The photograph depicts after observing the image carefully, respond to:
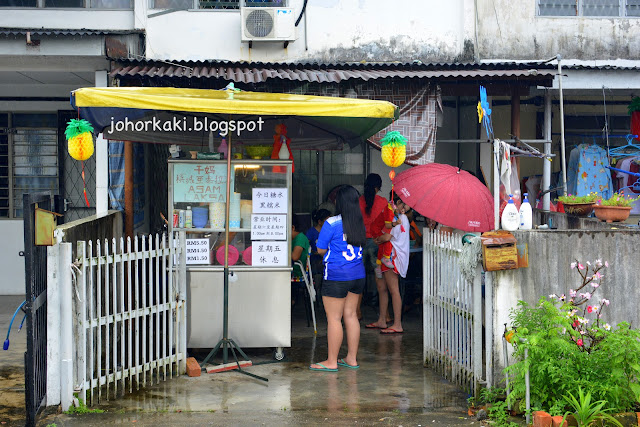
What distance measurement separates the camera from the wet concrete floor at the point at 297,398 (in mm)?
6277

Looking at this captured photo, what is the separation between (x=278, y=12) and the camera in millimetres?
10359

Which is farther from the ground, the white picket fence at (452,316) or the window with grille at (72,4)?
the window with grille at (72,4)

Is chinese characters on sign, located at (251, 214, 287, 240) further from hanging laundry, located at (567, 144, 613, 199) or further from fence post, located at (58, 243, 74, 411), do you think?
hanging laundry, located at (567, 144, 613, 199)

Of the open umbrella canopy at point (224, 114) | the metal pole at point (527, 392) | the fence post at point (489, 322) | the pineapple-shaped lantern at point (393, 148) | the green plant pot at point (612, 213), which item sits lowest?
the metal pole at point (527, 392)

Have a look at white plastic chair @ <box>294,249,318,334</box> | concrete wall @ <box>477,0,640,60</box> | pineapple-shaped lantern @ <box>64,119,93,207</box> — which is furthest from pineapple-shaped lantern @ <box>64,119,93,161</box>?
concrete wall @ <box>477,0,640,60</box>

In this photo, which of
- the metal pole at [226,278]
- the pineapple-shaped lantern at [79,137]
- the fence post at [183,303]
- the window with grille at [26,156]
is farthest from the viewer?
the window with grille at [26,156]

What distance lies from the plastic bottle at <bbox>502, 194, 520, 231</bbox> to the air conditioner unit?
4.97 meters

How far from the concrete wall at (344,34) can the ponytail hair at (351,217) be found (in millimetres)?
3660

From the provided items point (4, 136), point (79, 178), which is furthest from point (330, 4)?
point (4, 136)

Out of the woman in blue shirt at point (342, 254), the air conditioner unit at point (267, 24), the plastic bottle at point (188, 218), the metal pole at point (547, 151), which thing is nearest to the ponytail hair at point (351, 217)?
the woman in blue shirt at point (342, 254)

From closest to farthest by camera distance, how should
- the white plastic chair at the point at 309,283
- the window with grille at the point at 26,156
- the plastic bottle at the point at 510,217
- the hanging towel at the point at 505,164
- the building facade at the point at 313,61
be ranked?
the plastic bottle at the point at 510,217, the hanging towel at the point at 505,164, the building facade at the point at 313,61, the white plastic chair at the point at 309,283, the window with grille at the point at 26,156

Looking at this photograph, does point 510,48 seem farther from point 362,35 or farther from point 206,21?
point 206,21

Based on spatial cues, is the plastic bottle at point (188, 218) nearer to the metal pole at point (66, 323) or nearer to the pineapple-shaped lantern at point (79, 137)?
the pineapple-shaped lantern at point (79, 137)

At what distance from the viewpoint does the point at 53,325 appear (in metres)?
6.32
